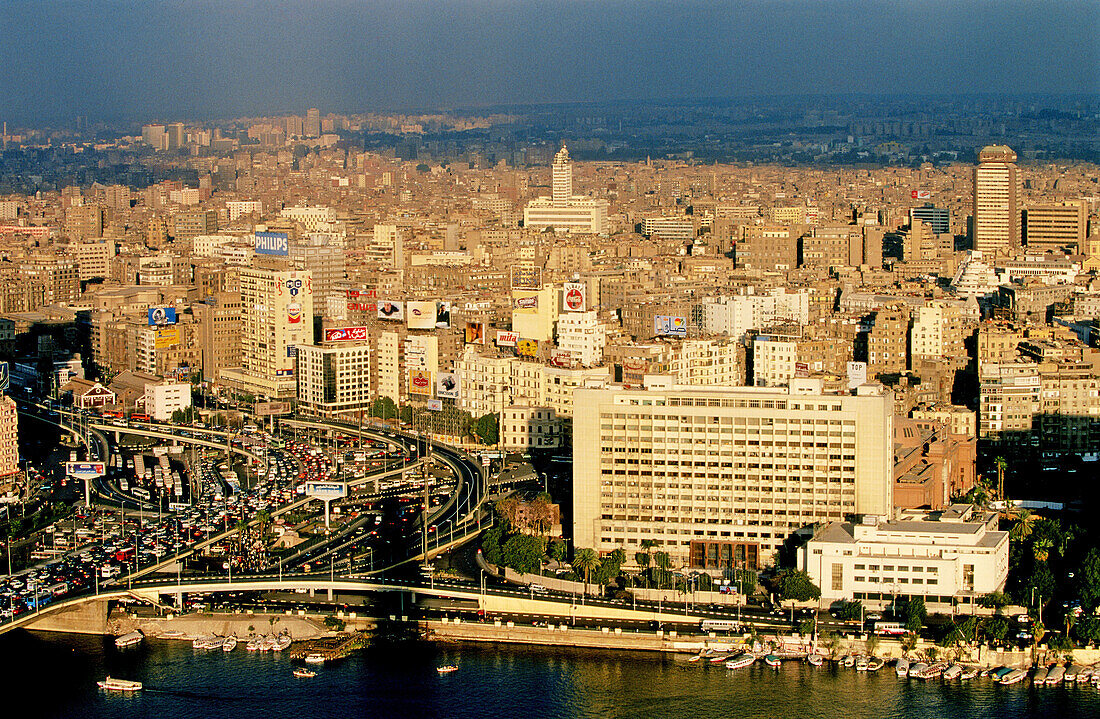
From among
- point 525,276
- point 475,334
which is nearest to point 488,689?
point 475,334

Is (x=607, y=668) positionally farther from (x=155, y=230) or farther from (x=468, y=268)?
(x=155, y=230)

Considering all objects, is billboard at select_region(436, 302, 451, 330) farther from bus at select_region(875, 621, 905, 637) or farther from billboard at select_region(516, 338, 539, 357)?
bus at select_region(875, 621, 905, 637)

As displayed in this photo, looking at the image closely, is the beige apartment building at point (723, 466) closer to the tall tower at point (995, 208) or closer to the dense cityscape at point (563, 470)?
the dense cityscape at point (563, 470)

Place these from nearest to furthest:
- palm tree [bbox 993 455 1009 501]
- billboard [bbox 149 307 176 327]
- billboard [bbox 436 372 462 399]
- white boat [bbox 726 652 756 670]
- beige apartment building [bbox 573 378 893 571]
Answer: white boat [bbox 726 652 756 670], beige apartment building [bbox 573 378 893 571], palm tree [bbox 993 455 1009 501], billboard [bbox 436 372 462 399], billboard [bbox 149 307 176 327]

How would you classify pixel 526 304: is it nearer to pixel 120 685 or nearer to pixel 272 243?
pixel 272 243

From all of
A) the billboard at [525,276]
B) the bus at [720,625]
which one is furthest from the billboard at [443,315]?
the bus at [720,625]

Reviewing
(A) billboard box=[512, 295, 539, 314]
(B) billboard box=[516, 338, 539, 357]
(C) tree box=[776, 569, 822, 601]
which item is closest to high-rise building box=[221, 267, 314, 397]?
(A) billboard box=[512, 295, 539, 314]
